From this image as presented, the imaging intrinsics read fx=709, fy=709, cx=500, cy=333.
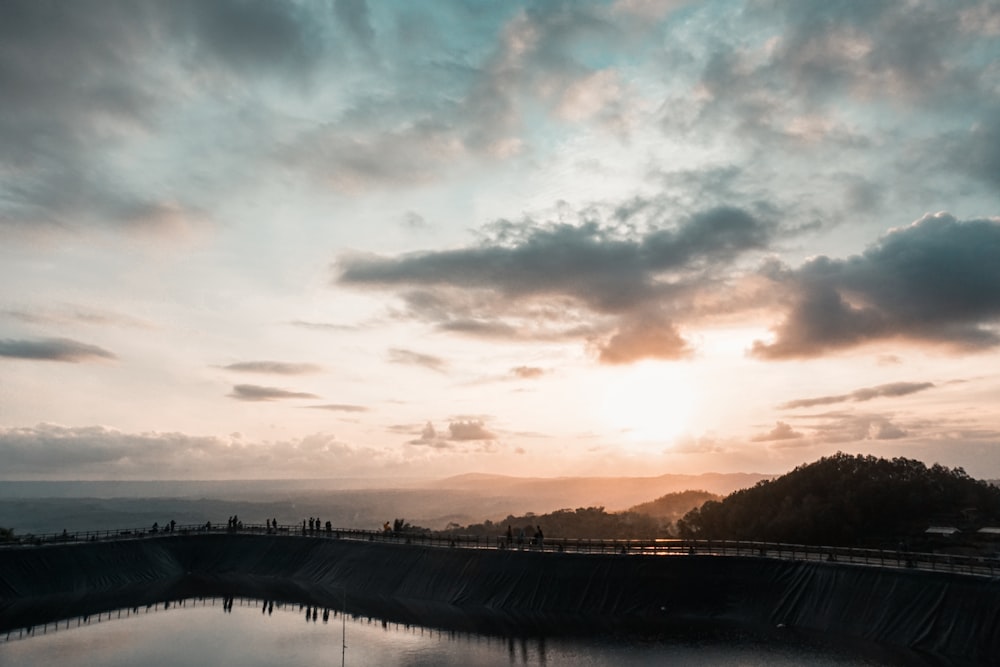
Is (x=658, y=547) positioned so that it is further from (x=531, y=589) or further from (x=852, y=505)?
(x=852, y=505)

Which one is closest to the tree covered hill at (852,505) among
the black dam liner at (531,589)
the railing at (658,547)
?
→ the railing at (658,547)

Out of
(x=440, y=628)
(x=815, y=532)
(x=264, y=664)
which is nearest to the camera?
(x=264, y=664)

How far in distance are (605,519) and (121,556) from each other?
115 m

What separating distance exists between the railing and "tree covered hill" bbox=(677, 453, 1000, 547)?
1474 centimetres

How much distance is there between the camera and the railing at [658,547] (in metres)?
48.7

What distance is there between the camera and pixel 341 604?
61625 mm

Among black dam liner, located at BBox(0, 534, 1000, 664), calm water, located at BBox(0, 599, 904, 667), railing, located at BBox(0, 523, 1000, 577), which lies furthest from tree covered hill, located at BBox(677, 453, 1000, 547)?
calm water, located at BBox(0, 599, 904, 667)

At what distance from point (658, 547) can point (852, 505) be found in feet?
100

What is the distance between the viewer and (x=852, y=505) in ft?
265

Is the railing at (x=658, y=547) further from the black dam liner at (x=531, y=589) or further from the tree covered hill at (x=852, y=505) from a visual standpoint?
→ the tree covered hill at (x=852, y=505)

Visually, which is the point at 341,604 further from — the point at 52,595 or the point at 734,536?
the point at 734,536

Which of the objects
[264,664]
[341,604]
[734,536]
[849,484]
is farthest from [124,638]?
[849,484]

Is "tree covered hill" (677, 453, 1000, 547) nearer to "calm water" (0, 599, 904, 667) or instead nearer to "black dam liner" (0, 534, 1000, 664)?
"black dam liner" (0, 534, 1000, 664)

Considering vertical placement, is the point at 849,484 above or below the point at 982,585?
above
